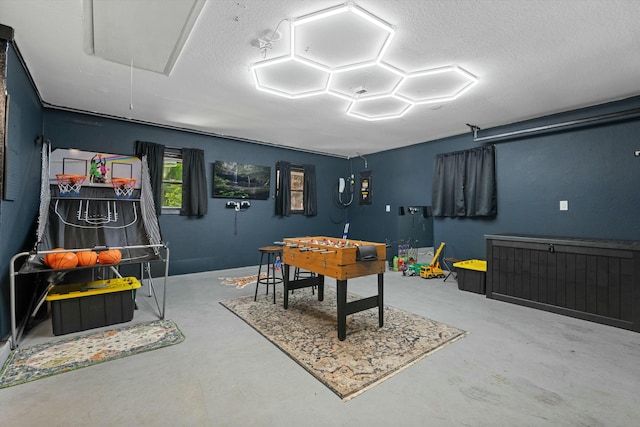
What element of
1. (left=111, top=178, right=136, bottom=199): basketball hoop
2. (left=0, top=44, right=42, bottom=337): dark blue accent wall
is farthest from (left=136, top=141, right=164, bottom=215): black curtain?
(left=0, top=44, right=42, bottom=337): dark blue accent wall

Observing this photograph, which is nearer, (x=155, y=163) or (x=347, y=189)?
(x=155, y=163)

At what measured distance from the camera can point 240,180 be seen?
5805 millimetres

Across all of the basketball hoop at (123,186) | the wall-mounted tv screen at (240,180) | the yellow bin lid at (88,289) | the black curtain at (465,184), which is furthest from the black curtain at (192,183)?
the black curtain at (465,184)

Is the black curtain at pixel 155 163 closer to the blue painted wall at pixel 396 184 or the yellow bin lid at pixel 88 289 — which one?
the blue painted wall at pixel 396 184

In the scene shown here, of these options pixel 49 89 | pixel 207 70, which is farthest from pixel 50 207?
pixel 207 70

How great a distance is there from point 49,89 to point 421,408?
498 cm

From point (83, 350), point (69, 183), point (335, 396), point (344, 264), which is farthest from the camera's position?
point (69, 183)

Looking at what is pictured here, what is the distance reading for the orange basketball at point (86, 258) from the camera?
2.79m

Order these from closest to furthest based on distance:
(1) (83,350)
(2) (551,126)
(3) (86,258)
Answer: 1. (1) (83,350)
2. (3) (86,258)
3. (2) (551,126)

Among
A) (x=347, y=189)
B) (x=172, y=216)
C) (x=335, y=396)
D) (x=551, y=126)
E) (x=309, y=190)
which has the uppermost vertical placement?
(x=551, y=126)

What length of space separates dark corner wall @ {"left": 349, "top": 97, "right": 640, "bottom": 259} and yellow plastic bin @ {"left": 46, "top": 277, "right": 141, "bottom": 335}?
16.7 feet

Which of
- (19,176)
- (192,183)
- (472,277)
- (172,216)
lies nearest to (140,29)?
(19,176)

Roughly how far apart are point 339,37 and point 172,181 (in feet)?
13.2

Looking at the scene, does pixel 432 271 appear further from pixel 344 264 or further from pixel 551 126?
pixel 344 264
